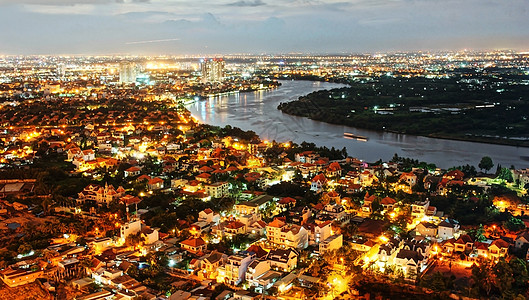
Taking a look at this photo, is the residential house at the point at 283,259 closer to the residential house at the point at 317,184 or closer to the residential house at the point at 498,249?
the residential house at the point at 498,249

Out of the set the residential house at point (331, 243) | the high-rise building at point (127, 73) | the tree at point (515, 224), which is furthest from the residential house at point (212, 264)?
the high-rise building at point (127, 73)

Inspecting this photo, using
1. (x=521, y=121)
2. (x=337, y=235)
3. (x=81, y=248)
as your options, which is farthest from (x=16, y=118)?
(x=521, y=121)

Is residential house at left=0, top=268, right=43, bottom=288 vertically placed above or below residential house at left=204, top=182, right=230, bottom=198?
below

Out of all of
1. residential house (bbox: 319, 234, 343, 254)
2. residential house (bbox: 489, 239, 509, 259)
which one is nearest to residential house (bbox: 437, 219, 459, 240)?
residential house (bbox: 489, 239, 509, 259)

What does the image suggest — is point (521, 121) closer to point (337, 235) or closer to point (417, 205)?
point (417, 205)

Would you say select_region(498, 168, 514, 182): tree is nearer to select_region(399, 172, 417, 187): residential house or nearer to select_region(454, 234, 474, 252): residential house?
select_region(399, 172, 417, 187): residential house

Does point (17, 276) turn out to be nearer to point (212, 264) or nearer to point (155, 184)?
point (212, 264)
